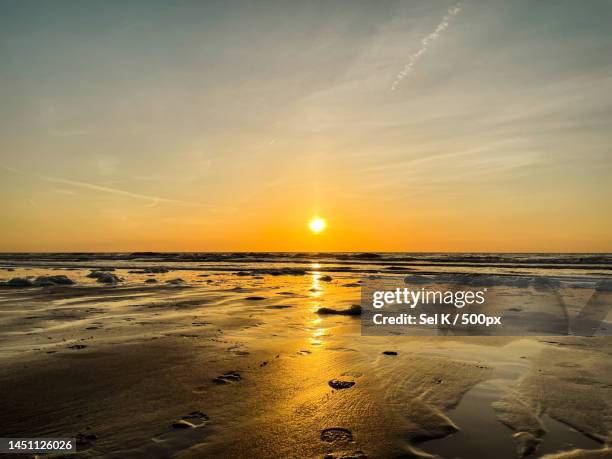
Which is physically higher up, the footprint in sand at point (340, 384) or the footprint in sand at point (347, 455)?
the footprint in sand at point (347, 455)

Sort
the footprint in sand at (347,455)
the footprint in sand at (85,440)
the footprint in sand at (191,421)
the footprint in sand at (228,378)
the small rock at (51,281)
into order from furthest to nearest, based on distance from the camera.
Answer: the small rock at (51,281), the footprint in sand at (228,378), the footprint in sand at (191,421), the footprint in sand at (85,440), the footprint in sand at (347,455)

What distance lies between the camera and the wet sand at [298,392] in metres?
3.37

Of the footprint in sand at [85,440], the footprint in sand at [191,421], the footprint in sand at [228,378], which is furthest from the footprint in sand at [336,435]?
the footprint in sand at [85,440]

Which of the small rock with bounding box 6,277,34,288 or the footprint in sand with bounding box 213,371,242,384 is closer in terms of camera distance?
the footprint in sand with bounding box 213,371,242,384

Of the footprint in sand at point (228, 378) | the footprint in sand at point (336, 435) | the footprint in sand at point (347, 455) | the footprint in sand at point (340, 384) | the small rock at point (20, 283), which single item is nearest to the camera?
the footprint in sand at point (347, 455)

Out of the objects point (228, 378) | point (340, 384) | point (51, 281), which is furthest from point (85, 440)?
point (51, 281)

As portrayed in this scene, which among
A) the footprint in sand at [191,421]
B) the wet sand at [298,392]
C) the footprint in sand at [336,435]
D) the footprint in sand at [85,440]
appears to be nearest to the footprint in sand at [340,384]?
the wet sand at [298,392]

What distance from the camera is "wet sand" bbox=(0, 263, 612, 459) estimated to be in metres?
3.37

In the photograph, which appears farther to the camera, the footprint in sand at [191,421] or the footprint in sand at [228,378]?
the footprint in sand at [228,378]

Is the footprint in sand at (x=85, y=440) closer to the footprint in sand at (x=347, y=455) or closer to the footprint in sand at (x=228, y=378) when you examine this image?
the footprint in sand at (x=228, y=378)

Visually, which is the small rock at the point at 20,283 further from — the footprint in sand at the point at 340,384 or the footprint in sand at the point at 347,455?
the footprint in sand at the point at 347,455

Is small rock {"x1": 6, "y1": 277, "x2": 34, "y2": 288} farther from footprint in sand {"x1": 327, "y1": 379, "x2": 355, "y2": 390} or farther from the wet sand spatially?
footprint in sand {"x1": 327, "y1": 379, "x2": 355, "y2": 390}

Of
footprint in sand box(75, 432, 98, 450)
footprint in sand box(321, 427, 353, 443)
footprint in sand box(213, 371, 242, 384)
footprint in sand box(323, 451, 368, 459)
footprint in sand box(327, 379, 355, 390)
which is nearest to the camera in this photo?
footprint in sand box(323, 451, 368, 459)

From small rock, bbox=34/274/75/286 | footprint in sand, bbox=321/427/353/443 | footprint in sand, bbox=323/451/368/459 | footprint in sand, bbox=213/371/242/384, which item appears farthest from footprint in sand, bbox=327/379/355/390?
small rock, bbox=34/274/75/286
